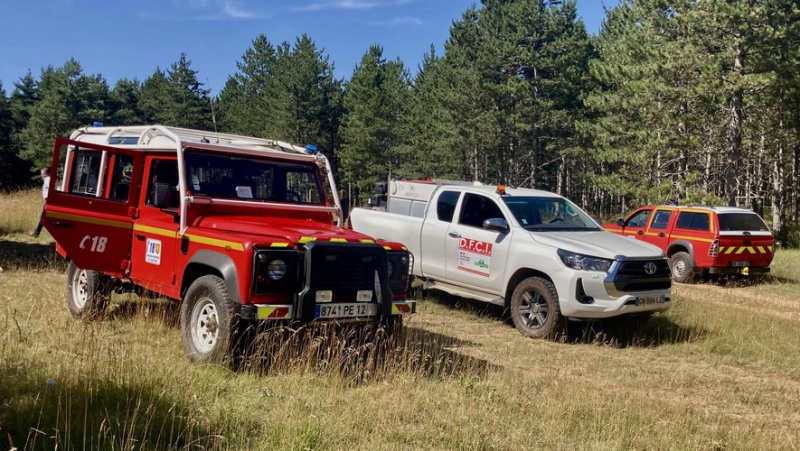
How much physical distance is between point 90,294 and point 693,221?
13.3 meters

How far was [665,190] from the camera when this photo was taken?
27.4 metres

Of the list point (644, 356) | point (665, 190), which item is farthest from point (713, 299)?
point (665, 190)

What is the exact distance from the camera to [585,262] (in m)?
8.26

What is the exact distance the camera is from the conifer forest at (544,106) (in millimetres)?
24859

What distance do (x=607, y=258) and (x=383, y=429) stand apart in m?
4.66

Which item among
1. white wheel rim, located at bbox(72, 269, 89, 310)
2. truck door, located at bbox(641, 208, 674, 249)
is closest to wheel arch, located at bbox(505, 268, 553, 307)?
white wheel rim, located at bbox(72, 269, 89, 310)

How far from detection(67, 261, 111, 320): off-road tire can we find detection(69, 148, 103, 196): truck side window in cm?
104

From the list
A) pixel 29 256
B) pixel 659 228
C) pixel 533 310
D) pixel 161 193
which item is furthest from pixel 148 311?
pixel 659 228

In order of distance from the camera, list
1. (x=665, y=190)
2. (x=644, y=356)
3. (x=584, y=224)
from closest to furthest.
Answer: (x=644, y=356) < (x=584, y=224) < (x=665, y=190)

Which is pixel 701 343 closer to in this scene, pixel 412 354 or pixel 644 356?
pixel 644 356

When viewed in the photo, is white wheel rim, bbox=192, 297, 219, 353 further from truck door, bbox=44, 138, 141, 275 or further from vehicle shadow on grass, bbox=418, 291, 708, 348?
vehicle shadow on grass, bbox=418, 291, 708, 348

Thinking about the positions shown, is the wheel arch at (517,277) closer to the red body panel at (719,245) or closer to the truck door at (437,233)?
the truck door at (437,233)

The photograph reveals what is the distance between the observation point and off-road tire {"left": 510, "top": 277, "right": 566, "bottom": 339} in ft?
27.5

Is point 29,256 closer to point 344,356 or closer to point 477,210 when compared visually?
point 477,210
